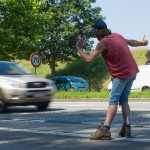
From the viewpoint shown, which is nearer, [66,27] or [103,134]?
[103,134]

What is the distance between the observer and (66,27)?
127 feet

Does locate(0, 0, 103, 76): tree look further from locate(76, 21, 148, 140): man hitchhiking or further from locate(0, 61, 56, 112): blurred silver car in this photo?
locate(76, 21, 148, 140): man hitchhiking

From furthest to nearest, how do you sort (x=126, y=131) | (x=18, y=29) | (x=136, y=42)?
(x=18, y=29)
(x=136, y=42)
(x=126, y=131)

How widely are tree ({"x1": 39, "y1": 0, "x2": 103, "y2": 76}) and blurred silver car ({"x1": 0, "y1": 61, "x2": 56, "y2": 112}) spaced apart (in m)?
27.5

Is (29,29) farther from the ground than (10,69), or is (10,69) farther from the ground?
(29,29)

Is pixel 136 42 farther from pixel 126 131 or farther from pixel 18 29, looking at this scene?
pixel 18 29

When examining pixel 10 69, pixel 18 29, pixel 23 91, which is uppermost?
pixel 18 29

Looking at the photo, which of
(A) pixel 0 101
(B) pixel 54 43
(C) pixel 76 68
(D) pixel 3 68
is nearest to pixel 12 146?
(A) pixel 0 101

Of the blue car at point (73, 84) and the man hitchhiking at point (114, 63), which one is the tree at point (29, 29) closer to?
the blue car at point (73, 84)

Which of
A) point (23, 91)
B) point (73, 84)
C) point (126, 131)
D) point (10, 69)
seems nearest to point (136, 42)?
point (126, 131)

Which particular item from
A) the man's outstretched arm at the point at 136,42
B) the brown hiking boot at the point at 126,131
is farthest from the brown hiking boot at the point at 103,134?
the man's outstretched arm at the point at 136,42

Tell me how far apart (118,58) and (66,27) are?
111 ft

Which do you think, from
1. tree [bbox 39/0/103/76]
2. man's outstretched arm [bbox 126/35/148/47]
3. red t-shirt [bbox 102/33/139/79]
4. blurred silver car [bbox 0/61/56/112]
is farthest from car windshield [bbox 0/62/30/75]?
tree [bbox 39/0/103/76]

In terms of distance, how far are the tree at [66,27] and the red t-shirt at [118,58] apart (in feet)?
109
